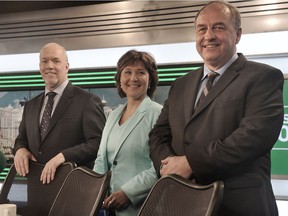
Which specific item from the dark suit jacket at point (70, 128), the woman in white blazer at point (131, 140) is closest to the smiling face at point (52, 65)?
the dark suit jacket at point (70, 128)

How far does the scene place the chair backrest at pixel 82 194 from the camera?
2.05 m

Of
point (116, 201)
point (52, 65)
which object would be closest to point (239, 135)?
point (116, 201)

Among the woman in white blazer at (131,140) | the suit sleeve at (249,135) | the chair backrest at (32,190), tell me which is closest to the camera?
the suit sleeve at (249,135)

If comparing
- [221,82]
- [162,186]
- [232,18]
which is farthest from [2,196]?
[232,18]

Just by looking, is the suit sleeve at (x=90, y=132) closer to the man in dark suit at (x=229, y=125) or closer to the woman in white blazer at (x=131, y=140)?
the woman in white blazer at (x=131, y=140)

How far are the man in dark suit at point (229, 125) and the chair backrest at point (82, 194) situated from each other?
349 millimetres

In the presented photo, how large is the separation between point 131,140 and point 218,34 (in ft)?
3.38

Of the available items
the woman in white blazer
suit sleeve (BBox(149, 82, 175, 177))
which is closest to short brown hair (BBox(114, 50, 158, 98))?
the woman in white blazer

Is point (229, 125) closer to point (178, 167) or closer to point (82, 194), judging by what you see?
point (178, 167)

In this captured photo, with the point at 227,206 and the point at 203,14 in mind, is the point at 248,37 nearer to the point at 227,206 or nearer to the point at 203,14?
the point at 203,14

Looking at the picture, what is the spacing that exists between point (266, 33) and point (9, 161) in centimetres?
370

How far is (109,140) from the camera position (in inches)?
121

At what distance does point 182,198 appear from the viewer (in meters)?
1.75

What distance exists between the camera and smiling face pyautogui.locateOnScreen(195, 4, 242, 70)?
7.54ft
